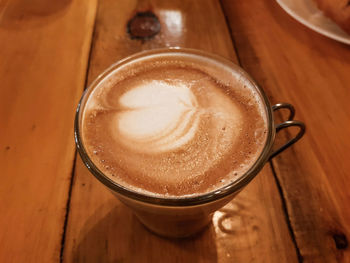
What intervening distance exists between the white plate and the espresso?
0.47m

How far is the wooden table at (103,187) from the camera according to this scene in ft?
1.99

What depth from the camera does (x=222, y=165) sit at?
513 millimetres

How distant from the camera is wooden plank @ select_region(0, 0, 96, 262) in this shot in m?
0.62

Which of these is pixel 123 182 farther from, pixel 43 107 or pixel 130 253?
pixel 43 107

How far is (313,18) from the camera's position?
1.03 meters

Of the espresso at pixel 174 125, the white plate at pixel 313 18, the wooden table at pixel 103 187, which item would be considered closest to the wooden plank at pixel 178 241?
the wooden table at pixel 103 187

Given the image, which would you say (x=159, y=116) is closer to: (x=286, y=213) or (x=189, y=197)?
(x=189, y=197)

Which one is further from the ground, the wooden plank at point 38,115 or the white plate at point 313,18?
the white plate at point 313,18

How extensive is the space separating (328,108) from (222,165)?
45 centimetres

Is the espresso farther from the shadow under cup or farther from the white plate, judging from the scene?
the white plate

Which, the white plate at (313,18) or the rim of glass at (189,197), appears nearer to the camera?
the rim of glass at (189,197)

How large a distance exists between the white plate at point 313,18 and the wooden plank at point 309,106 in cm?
A: 4

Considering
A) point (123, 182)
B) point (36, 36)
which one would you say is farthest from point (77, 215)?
point (36, 36)

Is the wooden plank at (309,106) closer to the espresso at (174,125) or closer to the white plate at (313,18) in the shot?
the white plate at (313,18)
